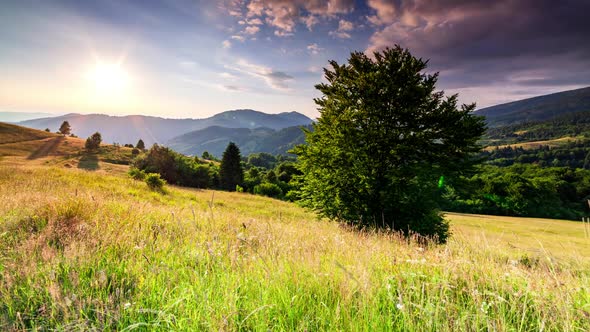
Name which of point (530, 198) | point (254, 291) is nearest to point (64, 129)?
point (254, 291)

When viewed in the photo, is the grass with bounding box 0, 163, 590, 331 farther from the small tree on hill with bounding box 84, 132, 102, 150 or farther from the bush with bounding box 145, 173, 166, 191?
the small tree on hill with bounding box 84, 132, 102, 150

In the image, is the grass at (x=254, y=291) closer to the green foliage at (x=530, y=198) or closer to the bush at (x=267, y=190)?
the bush at (x=267, y=190)

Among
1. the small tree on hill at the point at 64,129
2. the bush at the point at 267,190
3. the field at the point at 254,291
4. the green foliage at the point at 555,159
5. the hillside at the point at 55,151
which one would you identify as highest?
the green foliage at the point at 555,159

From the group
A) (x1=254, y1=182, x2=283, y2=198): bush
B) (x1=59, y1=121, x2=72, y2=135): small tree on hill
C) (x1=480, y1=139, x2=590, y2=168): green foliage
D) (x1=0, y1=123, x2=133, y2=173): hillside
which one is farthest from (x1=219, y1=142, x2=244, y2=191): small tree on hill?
(x1=480, y1=139, x2=590, y2=168): green foliage

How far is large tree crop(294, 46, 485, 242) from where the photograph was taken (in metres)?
14.1

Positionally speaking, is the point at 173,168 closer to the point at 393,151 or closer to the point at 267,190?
the point at 267,190

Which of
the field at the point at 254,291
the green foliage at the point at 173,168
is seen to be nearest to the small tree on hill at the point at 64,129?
the green foliage at the point at 173,168

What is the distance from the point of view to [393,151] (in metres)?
13.7

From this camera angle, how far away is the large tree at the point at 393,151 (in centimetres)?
1408

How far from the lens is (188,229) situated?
18.1 feet

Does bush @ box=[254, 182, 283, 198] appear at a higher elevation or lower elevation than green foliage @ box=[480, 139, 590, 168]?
lower

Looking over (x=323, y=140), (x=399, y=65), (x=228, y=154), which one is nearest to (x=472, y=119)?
(x=399, y=65)

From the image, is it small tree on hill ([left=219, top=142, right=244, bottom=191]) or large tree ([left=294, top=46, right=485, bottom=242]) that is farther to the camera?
small tree on hill ([left=219, top=142, right=244, bottom=191])

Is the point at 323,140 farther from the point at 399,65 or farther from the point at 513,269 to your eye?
the point at 513,269
